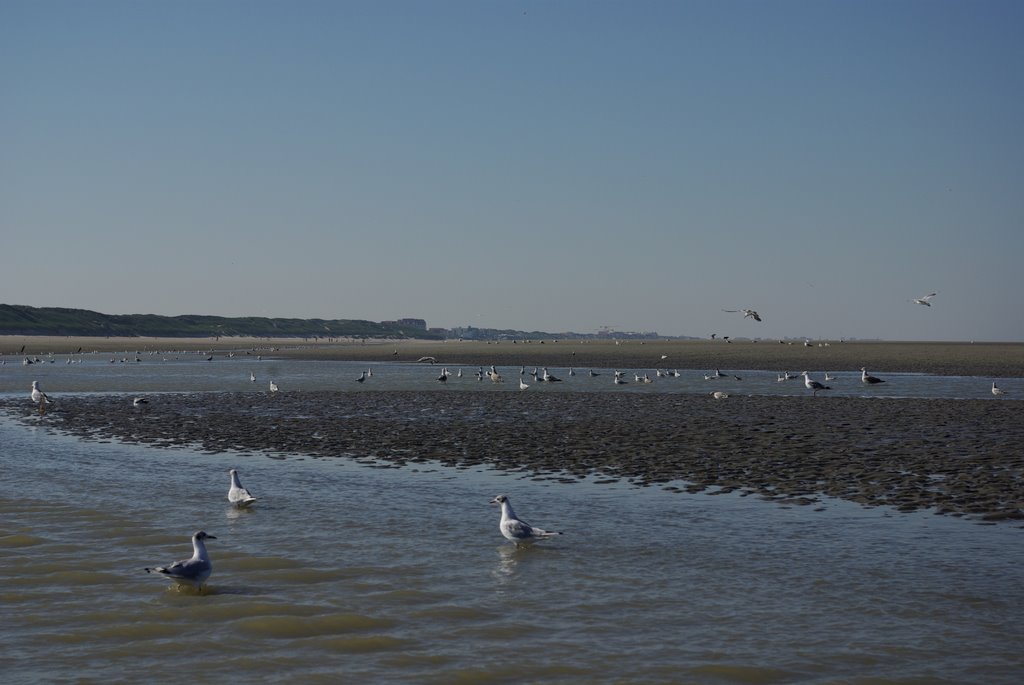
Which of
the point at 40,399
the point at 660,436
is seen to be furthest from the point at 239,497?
the point at 40,399

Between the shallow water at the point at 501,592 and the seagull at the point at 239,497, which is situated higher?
the seagull at the point at 239,497

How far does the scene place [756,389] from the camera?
145 ft

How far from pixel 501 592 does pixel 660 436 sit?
14533 millimetres

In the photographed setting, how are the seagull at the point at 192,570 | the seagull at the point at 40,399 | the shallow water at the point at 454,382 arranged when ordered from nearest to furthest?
the seagull at the point at 192,570 < the seagull at the point at 40,399 < the shallow water at the point at 454,382

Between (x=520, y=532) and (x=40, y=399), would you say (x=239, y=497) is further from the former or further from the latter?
(x=40, y=399)

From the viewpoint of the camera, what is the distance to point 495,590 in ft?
36.9

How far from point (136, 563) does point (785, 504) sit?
32.5ft

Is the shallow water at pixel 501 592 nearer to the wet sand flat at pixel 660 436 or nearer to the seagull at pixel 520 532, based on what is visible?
the seagull at pixel 520 532

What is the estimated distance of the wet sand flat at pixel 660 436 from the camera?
18.0m

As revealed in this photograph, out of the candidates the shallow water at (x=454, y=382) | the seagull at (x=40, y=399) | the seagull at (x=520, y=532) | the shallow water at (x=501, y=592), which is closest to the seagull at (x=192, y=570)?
the shallow water at (x=501, y=592)

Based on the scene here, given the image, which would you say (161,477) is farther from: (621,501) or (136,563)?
(621,501)

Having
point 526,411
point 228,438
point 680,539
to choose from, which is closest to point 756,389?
point 526,411

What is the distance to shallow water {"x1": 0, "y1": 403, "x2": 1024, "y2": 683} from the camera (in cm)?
880

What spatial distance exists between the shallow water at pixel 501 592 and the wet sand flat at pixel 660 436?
2.05 meters
